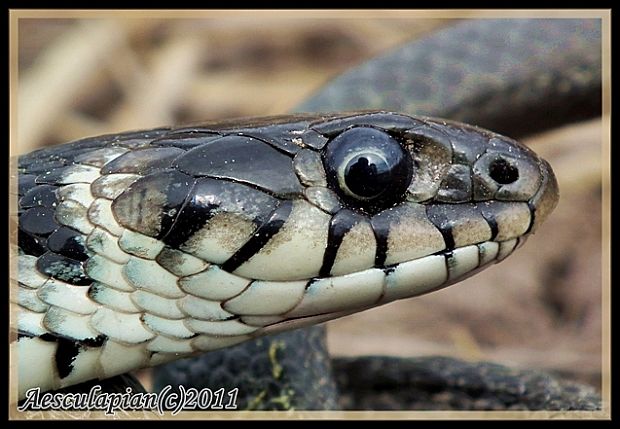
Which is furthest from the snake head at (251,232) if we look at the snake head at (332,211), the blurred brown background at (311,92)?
the blurred brown background at (311,92)

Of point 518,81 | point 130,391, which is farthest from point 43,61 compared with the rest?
point 130,391

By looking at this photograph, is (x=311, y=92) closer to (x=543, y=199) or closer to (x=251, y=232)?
(x=543, y=199)

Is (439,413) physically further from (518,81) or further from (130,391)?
(518,81)

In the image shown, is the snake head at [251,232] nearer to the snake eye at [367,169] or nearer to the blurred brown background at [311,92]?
the snake eye at [367,169]

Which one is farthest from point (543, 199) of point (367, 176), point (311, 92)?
point (311, 92)

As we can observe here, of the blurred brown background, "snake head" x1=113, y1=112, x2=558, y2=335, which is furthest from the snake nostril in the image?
the blurred brown background

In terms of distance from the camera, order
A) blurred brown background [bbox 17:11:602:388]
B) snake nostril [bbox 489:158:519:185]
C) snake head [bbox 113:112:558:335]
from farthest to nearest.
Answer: blurred brown background [bbox 17:11:602:388] → snake nostril [bbox 489:158:519:185] → snake head [bbox 113:112:558:335]

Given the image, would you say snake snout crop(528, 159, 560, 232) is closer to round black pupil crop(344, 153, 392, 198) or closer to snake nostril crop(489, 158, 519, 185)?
snake nostril crop(489, 158, 519, 185)
